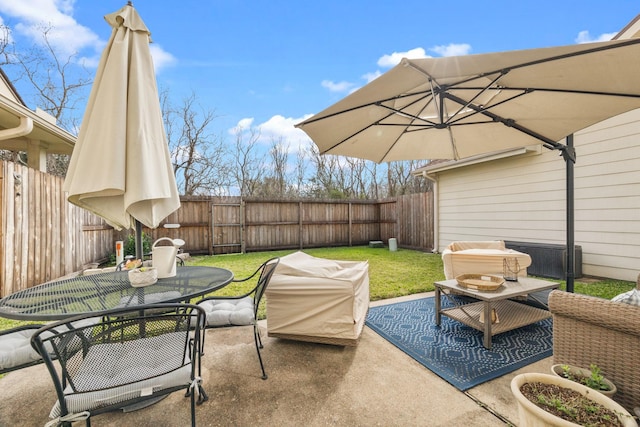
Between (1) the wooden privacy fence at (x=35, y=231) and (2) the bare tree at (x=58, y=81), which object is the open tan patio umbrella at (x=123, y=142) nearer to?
(1) the wooden privacy fence at (x=35, y=231)

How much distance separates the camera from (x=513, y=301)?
3.45 m

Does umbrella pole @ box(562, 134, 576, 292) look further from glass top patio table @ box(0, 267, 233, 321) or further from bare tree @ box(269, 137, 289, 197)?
bare tree @ box(269, 137, 289, 197)

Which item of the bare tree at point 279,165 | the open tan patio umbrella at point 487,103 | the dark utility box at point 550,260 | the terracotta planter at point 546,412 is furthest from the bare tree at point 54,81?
the dark utility box at point 550,260

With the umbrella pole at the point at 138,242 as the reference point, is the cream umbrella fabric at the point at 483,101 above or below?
above

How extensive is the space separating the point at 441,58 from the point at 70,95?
12.6 metres

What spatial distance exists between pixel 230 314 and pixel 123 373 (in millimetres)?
982

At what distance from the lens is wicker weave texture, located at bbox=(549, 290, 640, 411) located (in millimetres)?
1461

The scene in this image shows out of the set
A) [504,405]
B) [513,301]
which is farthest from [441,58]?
[513,301]

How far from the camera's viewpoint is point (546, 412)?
3.94ft

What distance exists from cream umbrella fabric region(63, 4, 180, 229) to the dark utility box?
20.3ft

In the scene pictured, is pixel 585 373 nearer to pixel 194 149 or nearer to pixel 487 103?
pixel 487 103

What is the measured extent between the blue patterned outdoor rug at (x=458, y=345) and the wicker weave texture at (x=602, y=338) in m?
0.52

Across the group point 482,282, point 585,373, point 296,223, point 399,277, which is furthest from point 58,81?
point 585,373

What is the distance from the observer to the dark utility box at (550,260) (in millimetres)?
4875
